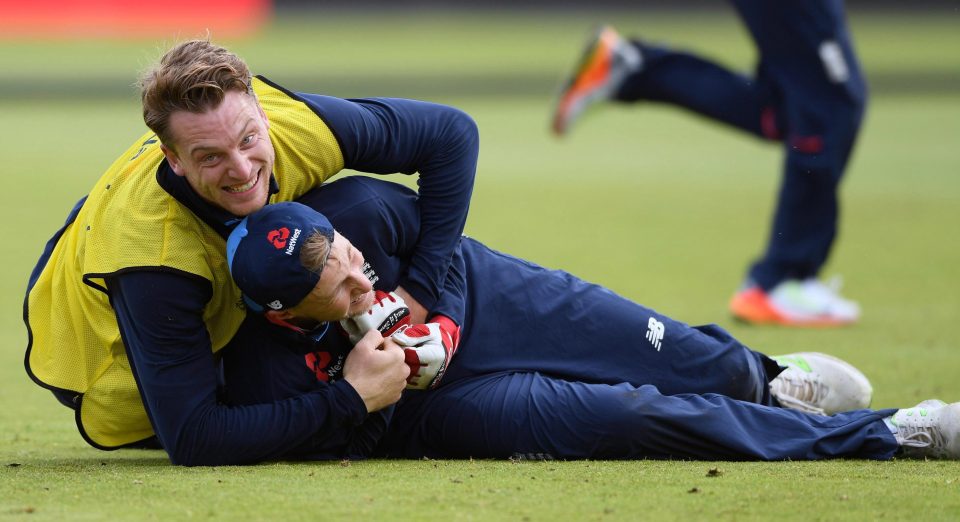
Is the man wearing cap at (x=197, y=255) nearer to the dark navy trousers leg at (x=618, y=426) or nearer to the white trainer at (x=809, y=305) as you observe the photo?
the dark navy trousers leg at (x=618, y=426)

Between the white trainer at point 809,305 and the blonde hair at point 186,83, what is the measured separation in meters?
3.77

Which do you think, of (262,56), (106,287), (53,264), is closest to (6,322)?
(53,264)

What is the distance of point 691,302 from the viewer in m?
7.13

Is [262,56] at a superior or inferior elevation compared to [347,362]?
inferior

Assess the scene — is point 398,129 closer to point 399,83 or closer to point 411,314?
point 411,314

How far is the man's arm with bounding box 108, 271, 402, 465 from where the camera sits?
3521 millimetres

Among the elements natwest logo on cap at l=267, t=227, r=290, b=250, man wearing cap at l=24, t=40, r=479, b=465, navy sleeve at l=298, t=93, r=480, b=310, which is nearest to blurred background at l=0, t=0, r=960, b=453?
man wearing cap at l=24, t=40, r=479, b=465

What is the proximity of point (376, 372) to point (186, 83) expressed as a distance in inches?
35.3

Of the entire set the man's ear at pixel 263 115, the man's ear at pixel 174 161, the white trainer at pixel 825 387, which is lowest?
the white trainer at pixel 825 387

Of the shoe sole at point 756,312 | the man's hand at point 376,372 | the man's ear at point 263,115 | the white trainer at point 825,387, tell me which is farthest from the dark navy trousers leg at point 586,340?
the shoe sole at point 756,312

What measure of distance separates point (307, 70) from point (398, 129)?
15003 mm

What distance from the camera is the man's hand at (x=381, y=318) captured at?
3.79 metres

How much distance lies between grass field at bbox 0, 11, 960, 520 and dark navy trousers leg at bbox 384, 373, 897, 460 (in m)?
0.08

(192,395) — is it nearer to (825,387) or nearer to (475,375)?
(475,375)
